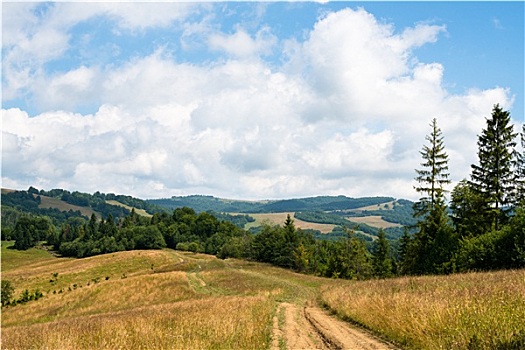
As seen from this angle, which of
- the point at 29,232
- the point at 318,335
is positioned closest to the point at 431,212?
the point at 318,335

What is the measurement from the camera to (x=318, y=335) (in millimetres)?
13758

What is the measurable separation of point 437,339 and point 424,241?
37820 millimetres

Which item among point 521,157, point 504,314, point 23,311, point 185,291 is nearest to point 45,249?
point 23,311

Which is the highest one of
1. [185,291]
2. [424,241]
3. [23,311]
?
[424,241]

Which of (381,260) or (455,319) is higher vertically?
(455,319)

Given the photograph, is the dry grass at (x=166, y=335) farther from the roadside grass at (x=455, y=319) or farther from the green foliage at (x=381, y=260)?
the green foliage at (x=381, y=260)

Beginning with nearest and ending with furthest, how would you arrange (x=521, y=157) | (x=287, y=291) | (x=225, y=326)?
(x=225, y=326), (x=287, y=291), (x=521, y=157)

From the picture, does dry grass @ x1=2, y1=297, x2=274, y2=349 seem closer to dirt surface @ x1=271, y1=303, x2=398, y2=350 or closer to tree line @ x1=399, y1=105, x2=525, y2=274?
dirt surface @ x1=271, y1=303, x2=398, y2=350

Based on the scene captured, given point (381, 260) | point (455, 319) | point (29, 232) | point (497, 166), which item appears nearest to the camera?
point (455, 319)

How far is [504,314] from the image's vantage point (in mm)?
9422

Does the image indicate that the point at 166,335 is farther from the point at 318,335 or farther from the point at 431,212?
the point at 431,212

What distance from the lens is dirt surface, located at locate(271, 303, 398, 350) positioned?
11816 millimetres

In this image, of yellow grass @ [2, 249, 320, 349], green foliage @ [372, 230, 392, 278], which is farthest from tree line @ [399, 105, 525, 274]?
green foliage @ [372, 230, 392, 278]

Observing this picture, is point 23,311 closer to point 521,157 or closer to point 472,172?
point 472,172
